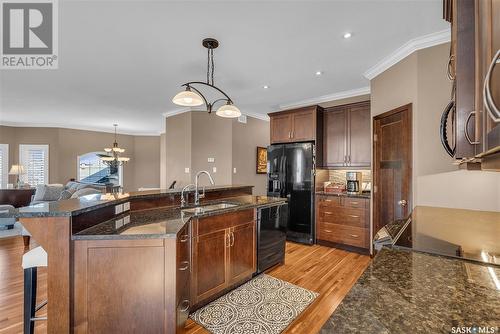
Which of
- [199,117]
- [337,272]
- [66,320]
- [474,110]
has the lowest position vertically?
[337,272]

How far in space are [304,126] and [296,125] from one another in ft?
0.56

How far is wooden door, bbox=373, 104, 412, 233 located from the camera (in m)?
2.75

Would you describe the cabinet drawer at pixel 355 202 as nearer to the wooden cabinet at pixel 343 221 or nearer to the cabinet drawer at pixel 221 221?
the wooden cabinet at pixel 343 221

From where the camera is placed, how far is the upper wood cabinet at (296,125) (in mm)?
4191

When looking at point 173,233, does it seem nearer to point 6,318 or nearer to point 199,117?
point 6,318

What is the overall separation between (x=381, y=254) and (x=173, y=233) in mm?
1204

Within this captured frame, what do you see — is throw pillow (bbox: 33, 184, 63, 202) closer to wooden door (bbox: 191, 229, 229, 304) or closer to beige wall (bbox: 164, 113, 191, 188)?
beige wall (bbox: 164, 113, 191, 188)

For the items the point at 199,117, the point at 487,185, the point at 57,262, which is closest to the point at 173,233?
the point at 57,262

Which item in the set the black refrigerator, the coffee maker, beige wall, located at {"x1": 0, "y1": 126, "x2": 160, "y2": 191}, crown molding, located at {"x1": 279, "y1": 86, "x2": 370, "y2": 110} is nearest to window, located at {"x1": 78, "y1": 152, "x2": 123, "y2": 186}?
beige wall, located at {"x1": 0, "y1": 126, "x2": 160, "y2": 191}

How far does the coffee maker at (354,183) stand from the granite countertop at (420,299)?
3232mm

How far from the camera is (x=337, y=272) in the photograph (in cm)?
298

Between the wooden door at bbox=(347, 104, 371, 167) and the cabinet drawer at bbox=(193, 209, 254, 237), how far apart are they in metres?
2.29

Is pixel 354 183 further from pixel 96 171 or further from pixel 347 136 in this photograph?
pixel 96 171

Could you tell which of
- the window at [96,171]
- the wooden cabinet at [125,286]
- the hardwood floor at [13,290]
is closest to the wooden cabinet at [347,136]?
the wooden cabinet at [125,286]
